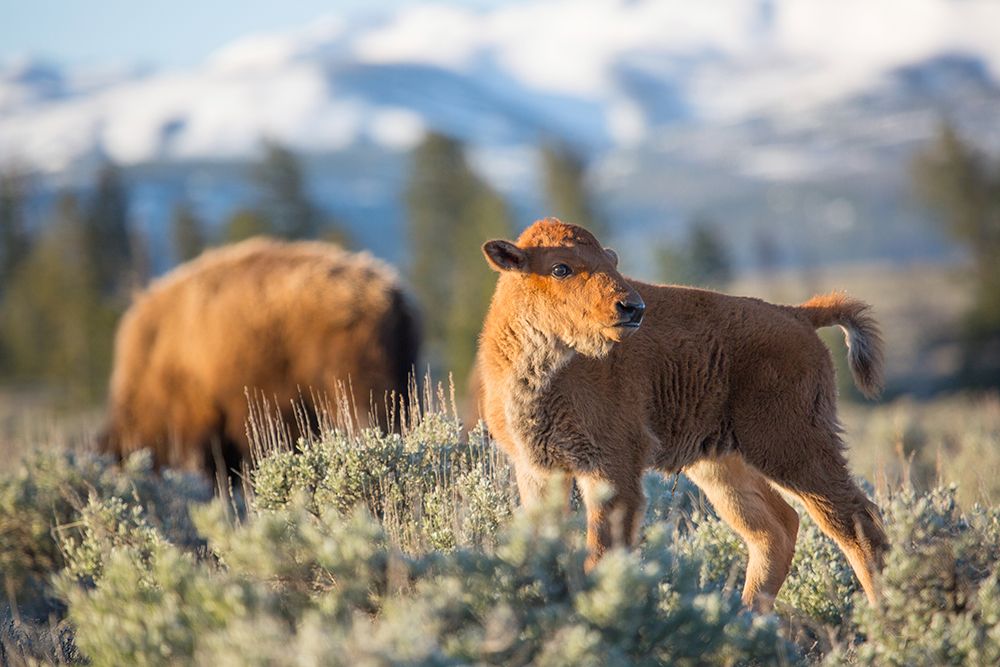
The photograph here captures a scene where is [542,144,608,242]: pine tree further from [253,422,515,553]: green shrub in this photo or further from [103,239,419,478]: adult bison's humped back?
[253,422,515,553]: green shrub

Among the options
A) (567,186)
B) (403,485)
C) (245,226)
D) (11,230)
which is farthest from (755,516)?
(11,230)

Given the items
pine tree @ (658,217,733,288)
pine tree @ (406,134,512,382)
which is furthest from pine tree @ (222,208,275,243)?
pine tree @ (658,217,733,288)

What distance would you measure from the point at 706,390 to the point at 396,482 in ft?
5.75

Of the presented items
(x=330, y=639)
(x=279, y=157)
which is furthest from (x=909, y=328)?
(x=330, y=639)

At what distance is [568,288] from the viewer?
18.1 feet

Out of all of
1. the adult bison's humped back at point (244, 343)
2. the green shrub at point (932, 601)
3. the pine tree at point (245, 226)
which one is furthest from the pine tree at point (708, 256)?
the green shrub at point (932, 601)

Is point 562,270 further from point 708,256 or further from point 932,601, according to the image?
point 708,256

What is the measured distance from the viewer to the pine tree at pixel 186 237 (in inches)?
1906

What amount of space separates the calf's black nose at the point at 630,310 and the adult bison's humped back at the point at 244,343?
4767mm

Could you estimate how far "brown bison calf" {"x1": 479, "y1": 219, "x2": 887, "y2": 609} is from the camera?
213 inches

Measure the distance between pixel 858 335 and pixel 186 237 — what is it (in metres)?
45.7

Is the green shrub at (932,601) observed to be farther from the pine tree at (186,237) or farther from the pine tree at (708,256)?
the pine tree at (186,237)

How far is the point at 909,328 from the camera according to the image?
50.6 metres

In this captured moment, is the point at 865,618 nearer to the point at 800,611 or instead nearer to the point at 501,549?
the point at 800,611
